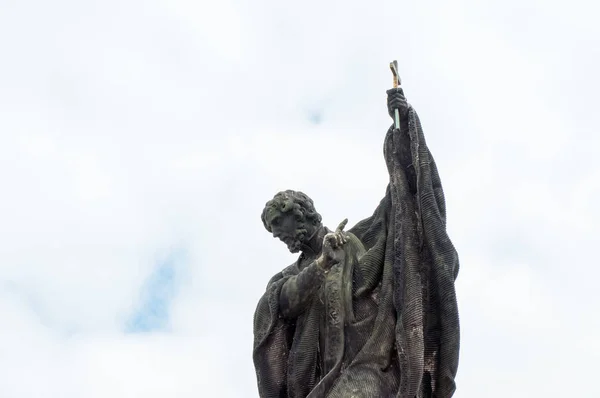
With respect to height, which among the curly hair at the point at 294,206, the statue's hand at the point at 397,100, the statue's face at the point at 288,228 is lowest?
the statue's face at the point at 288,228

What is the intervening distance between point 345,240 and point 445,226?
0.91 meters

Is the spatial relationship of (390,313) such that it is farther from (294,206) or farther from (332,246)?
(294,206)

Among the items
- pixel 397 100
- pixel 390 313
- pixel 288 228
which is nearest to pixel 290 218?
pixel 288 228

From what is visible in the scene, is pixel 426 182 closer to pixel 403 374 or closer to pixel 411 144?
pixel 411 144

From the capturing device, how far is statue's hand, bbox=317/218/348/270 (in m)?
10.4

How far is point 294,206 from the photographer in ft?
35.8

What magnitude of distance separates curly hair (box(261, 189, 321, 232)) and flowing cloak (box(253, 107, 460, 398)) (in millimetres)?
451

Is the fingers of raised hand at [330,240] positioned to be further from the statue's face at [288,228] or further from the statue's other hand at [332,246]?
the statue's face at [288,228]

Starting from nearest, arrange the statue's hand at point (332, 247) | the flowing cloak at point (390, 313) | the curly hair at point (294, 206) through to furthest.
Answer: the flowing cloak at point (390, 313), the statue's hand at point (332, 247), the curly hair at point (294, 206)

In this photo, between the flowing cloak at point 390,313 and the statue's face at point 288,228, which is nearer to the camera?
the flowing cloak at point 390,313

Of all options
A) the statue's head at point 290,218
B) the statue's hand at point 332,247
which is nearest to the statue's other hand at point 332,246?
the statue's hand at point 332,247

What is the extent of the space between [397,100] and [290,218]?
1.47 metres

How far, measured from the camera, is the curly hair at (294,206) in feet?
35.8

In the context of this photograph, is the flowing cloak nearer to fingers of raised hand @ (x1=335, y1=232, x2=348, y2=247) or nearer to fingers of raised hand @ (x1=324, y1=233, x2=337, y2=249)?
fingers of raised hand @ (x1=335, y1=232, x2=348, y2=247)
